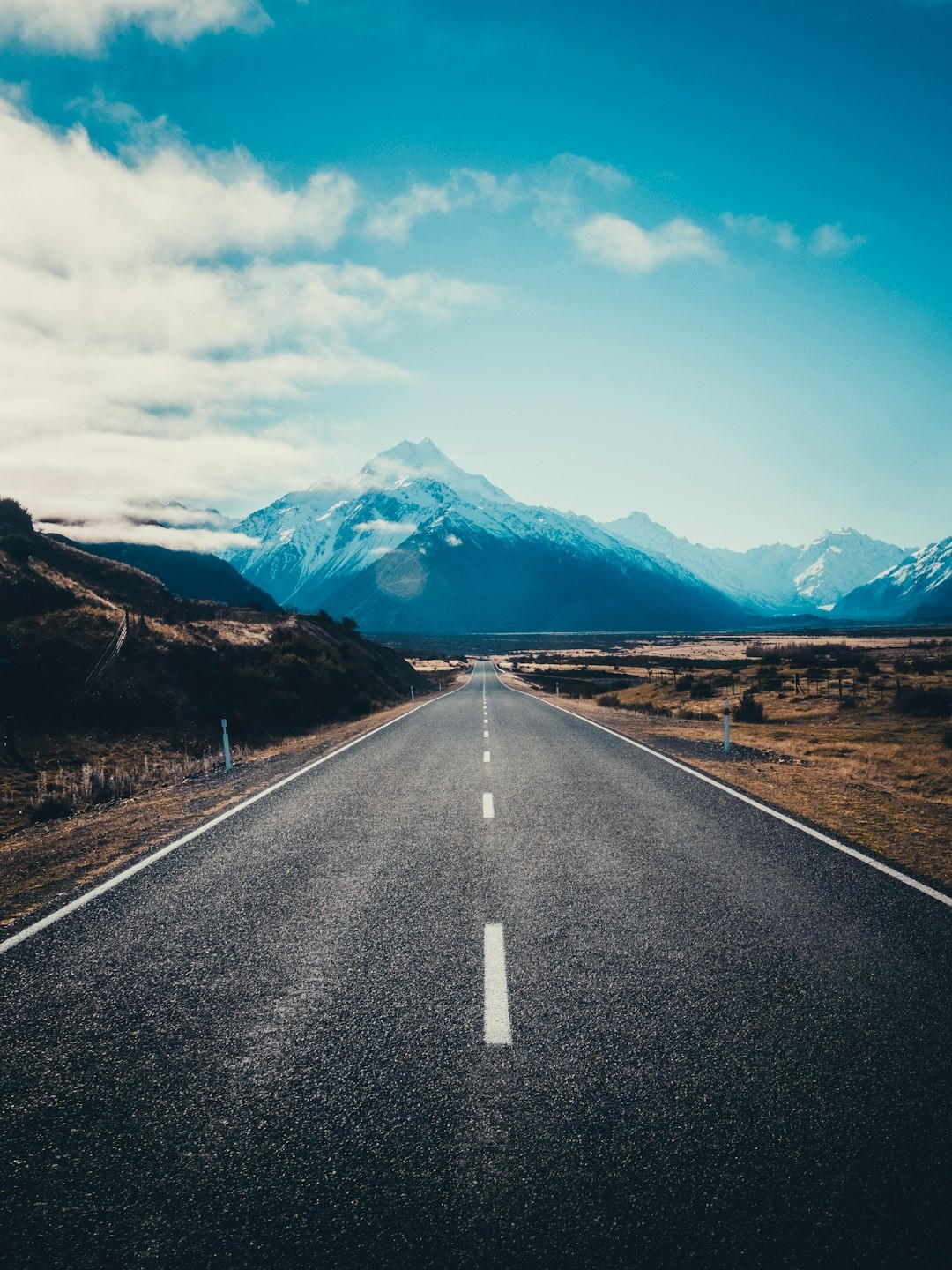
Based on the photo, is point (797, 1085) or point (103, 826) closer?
point (797, 1085)

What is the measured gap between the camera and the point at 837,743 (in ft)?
58.2

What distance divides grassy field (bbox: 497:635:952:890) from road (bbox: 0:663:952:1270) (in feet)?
7.60

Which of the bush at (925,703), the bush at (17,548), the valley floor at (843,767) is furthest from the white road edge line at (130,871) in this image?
the bush at (925,703)

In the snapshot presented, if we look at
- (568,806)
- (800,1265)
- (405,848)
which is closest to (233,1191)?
(800,1265)

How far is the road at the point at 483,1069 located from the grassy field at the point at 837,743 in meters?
2.32

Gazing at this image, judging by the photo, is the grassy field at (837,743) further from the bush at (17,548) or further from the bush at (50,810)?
the bush at (17,548)

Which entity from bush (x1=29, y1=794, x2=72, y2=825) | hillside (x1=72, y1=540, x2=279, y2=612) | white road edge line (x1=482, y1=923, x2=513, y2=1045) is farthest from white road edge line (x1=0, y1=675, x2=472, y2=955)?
hillside (x1=72, y1=540, x2=279, y2=612)

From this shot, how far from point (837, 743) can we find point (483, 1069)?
17583 mm

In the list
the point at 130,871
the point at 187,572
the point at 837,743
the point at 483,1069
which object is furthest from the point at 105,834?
the point at 187,572

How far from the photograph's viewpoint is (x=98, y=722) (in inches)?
713

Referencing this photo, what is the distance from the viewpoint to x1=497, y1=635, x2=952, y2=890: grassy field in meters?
8.62

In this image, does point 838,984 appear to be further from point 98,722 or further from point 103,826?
point 98,722

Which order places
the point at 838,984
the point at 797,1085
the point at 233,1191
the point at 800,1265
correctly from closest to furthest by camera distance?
the point at 800,1265, the point at 233,1191, the point at 797,1085, the point at 838,984

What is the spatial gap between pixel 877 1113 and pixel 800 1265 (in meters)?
1.06
